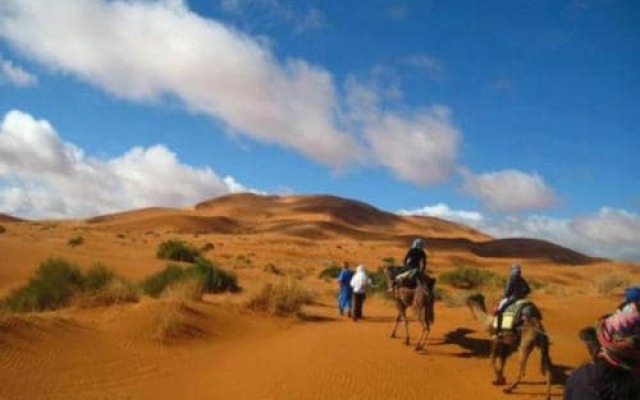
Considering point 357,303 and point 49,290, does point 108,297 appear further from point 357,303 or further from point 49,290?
point 357,303

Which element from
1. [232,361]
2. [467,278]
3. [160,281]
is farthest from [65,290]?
[467,278]

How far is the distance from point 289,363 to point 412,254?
13.2 feet

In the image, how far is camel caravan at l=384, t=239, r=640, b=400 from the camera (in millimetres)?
5191

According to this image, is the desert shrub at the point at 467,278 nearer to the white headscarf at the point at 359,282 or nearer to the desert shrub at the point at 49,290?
the white headscarf at the point at 359,282

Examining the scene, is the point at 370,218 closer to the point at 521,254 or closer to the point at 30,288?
the point at 521,254

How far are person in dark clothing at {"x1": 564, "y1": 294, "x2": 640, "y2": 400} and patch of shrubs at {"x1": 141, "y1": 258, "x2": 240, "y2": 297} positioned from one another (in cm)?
1547

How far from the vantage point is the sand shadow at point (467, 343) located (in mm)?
14999

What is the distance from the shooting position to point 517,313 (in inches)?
480

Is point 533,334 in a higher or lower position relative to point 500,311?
lower

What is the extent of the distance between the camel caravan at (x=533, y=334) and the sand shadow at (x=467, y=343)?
0.54 m

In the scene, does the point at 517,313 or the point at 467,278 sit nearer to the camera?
the point at 517,313

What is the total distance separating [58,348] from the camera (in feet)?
40.5

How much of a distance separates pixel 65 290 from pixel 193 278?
135 inches

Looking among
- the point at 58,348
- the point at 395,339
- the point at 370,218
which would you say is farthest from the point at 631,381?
the point at 370,218
